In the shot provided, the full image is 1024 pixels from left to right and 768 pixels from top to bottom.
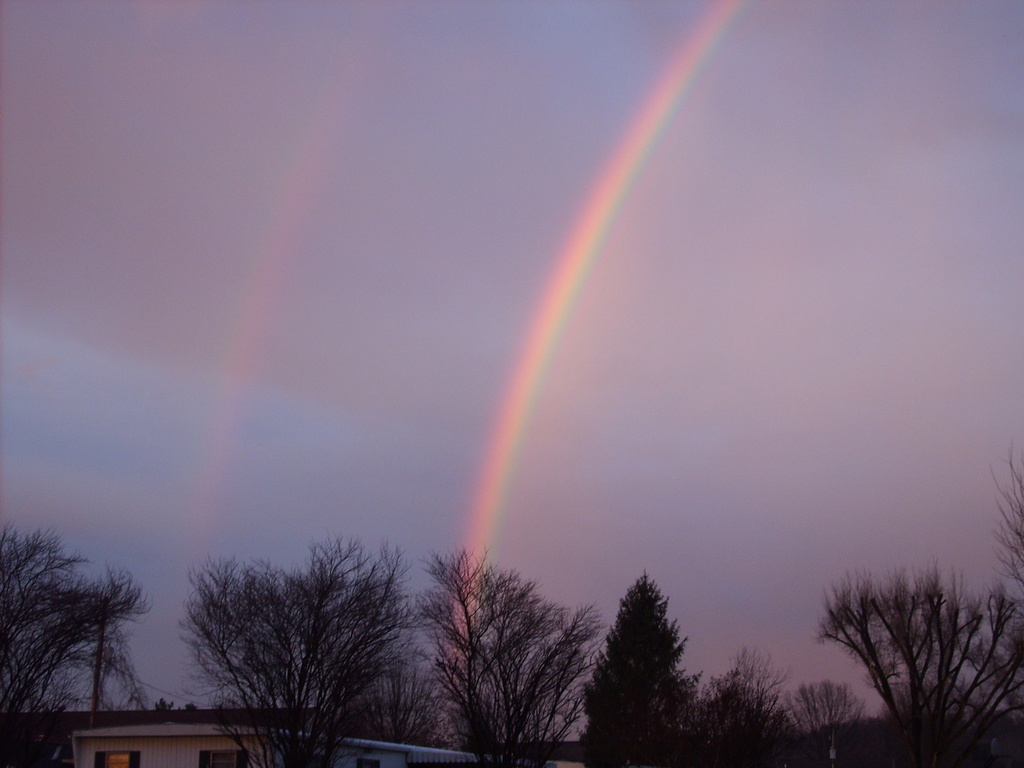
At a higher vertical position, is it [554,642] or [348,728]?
[554,642]

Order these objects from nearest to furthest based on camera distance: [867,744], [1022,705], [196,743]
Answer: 1. [196,743]
2. [1022,705]
3. [867,744]

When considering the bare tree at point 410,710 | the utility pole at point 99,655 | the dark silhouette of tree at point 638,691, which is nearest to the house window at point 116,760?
the utility pole at point 99,655

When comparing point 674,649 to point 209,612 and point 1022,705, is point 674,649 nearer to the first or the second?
point 1022,705

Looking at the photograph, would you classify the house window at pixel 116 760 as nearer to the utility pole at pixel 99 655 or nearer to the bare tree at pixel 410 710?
the utility pole at pixel 99 655

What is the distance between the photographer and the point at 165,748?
92.9 feet

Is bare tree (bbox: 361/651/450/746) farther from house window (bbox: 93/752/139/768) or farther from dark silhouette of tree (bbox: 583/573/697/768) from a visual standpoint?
house window (bbox: 93/752/139/768)

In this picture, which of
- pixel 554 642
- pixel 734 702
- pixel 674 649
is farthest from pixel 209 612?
pixel 674 649

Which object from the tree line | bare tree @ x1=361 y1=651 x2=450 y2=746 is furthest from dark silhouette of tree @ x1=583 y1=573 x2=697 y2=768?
bare tree @ x1=361 y1=651 x2=450 y2=746

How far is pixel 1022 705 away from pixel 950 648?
3046 mm

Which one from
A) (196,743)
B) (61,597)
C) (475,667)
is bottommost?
(196,743)

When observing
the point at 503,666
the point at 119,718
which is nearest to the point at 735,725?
the point at 503,666

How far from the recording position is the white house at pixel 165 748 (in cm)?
2764

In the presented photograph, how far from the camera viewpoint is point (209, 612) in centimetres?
2448

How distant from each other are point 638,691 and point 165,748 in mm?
20616
